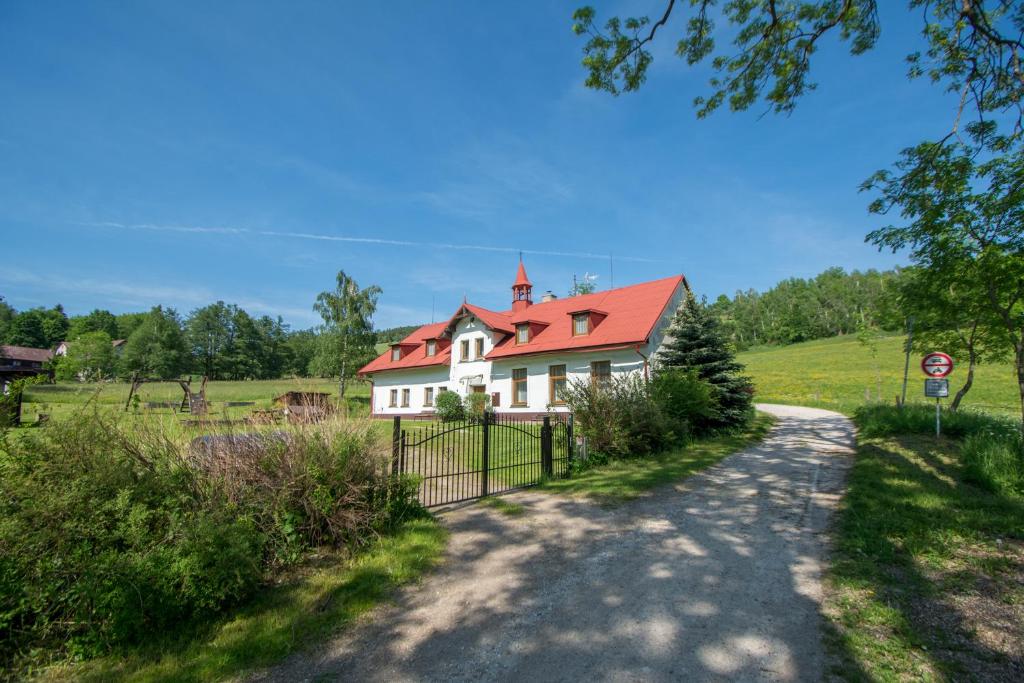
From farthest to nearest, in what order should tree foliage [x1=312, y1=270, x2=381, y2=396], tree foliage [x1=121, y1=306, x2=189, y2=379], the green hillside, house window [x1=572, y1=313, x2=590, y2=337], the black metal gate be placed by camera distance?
tree foliage [x1=121, y1=306, x2=189, y2=379], tree foliage [x1=312, y1=270, x2=381, y2=396], the green hillside, house window [x1=572, y1=313, x2=590, y2=337], the black metal gate

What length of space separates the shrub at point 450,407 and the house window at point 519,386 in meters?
3.10

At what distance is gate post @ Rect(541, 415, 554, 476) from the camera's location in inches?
405

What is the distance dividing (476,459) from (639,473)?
367 centimetres

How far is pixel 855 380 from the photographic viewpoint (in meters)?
40.1

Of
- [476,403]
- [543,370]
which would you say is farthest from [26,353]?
[543,370]

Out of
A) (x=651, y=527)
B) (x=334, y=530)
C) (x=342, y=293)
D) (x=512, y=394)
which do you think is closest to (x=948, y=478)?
(x=651, y=527)

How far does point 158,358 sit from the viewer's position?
64.7 meters

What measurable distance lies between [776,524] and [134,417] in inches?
329

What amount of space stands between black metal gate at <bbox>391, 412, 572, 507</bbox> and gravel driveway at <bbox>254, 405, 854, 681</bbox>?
112 centimetres

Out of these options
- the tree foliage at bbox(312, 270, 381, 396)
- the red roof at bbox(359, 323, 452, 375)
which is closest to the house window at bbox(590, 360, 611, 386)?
the red roof at bbox(359, 323, 452, 375)

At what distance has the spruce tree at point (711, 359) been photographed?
701 inches

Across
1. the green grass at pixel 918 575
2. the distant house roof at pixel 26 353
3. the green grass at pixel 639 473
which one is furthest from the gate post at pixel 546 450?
the distant house roof at pixel 26 353

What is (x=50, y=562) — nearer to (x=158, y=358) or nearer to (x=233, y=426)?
(x=233, y=426)

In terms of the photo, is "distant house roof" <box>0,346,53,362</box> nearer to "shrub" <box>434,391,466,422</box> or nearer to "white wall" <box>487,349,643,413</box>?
"shrub" <box>434,391,466,422</box>
